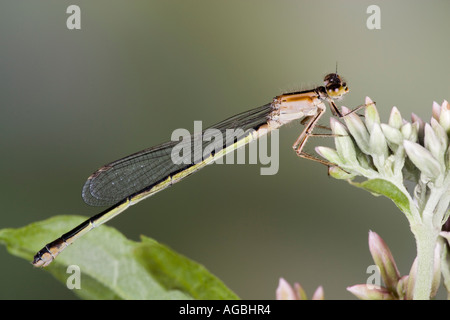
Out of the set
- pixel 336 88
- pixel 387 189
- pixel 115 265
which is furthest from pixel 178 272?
pixel 336 88

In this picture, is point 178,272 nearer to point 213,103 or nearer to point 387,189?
point 387,189

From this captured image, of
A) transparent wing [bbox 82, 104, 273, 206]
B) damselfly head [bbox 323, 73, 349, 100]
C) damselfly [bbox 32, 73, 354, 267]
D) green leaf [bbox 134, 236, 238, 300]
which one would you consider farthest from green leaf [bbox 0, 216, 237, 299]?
damselfly head [bbox 323, 73, 349, 100]

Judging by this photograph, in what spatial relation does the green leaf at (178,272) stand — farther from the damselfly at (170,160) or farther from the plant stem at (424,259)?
the damselfly at (170,160)

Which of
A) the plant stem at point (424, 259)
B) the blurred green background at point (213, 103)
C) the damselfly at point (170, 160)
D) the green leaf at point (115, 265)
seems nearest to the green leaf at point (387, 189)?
the plant stem at point (424, 259)

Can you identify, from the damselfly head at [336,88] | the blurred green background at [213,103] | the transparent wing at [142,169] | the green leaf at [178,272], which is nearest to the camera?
the green leaf at [178,272]

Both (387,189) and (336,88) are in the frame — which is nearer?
(387,189)
